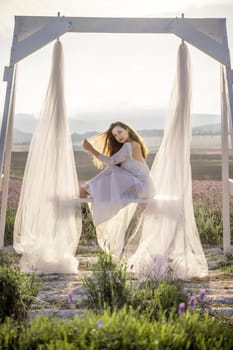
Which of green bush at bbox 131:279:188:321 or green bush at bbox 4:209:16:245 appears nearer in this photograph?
green bush at bbox 131:279:188:321

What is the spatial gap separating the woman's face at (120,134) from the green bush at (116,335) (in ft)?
10.6

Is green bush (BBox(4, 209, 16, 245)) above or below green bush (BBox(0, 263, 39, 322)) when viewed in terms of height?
above

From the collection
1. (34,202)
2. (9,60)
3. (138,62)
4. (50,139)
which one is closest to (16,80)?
(9,60)

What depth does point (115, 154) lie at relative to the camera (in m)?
6.00

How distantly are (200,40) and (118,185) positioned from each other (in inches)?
57.8

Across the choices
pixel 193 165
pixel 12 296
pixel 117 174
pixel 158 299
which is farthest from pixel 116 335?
pixel 193 165

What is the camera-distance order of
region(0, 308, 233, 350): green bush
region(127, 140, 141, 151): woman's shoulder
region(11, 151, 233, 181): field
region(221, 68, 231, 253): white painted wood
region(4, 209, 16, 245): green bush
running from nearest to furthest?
region(0, 308, 233, 350): green bush → region(221, 68, 231, 253): white painted wood → region(127, 140, 141, 151): woman's shoulder → region(4, 209, 16, 245): green bush → region(11, 151, 233, 181): field

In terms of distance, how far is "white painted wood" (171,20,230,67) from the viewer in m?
5.59

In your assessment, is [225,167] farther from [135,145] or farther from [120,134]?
[120,134]

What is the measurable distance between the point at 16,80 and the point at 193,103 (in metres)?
1.60

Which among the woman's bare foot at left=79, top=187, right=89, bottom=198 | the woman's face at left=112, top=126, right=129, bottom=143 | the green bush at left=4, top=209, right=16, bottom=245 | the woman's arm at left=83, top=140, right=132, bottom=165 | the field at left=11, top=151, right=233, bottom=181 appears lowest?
the green bush at left=4, top=209, right=16, bottom=245

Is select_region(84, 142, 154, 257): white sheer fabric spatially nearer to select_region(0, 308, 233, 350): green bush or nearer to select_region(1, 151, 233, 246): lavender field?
select_region(1, 151, 233, 246): lavender field

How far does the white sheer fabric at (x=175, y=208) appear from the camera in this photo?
211 inches

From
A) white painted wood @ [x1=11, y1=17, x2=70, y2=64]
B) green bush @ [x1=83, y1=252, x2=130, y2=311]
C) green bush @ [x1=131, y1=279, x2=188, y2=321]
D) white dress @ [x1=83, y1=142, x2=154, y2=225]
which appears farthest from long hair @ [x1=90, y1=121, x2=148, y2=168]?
green bush @ [x1=131, y1=279, x2=188, y2=321]
